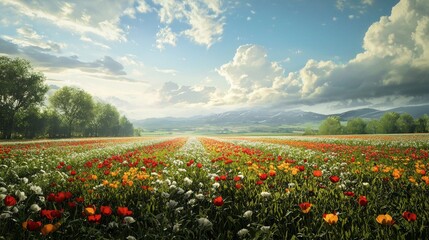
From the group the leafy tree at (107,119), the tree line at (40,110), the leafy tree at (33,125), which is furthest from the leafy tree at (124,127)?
the leafy tree at (33,125)

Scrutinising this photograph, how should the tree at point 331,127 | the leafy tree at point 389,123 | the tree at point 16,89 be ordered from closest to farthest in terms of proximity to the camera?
1. the tree at point 16,89
2. the tree at point 331,127
3. the leafy tree at point 389,123

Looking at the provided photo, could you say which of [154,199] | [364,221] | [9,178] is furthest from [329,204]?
[9,178]

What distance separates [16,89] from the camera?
177ft

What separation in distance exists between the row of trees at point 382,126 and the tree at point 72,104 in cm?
9696

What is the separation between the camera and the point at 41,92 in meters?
59.4

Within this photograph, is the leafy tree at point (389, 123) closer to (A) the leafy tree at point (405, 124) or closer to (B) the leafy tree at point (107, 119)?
(A) the leafy tree at point (405, 124)

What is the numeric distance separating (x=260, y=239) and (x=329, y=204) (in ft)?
5.98

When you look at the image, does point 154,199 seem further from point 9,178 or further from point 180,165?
point 9,178

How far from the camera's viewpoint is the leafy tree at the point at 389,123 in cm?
11862

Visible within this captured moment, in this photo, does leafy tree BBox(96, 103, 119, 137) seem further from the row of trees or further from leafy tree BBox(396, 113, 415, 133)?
leafy tree BBox(396, 113, 415, 133)

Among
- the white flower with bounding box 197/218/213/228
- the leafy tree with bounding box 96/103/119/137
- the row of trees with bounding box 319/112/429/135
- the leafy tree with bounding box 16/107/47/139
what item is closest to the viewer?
the white flower with bounding box 197/218/213/228

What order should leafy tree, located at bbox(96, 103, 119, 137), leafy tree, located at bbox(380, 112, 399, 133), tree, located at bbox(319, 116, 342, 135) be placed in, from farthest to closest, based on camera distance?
leafy tree, located at bbox(380, 112, 399, 133) → tree, located at bbox(319, 116, 342, 135) → leafy tree, located at bbox(96, 103, 119, 137)

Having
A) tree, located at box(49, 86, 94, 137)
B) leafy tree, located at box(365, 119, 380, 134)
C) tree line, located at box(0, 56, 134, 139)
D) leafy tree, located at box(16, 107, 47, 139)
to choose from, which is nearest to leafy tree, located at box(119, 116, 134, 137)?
tree line, located at box(0, 56, 134, 139)

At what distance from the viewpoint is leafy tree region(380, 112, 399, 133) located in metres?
119
